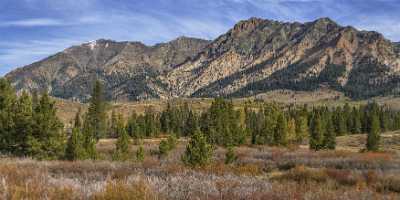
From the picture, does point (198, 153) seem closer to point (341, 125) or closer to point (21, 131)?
point (21, 131)

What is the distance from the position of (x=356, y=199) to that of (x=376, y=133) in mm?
49043

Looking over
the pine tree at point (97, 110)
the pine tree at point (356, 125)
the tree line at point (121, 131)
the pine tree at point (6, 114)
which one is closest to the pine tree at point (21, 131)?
the tree line at point (121, 131)

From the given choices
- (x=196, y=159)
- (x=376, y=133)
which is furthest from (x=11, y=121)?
(x=376, y=133)

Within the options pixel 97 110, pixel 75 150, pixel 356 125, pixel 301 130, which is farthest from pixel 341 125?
pixel 75 150

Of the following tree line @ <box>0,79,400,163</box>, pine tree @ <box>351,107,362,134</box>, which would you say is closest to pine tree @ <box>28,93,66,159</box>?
tree line @ <box>0,79,400,163</box>

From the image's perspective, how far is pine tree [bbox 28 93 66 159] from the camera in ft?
90.3

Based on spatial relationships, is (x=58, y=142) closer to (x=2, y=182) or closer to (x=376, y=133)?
(x=2, y=182)

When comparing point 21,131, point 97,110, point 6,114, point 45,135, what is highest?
point 97,110

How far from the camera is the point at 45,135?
Answer: 28375 millimetres

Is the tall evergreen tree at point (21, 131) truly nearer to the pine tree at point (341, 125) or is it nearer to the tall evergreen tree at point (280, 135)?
the tall evergreen tree at point (280, 135)

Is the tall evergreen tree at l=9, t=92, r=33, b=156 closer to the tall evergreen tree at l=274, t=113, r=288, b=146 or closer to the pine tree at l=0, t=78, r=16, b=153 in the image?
the pine tree at l=0, t=78, r=16, b=153

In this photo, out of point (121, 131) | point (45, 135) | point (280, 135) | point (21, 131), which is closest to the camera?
point (45, 135)

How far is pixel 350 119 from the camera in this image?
112 metres

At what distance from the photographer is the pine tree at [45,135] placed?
27516mm
